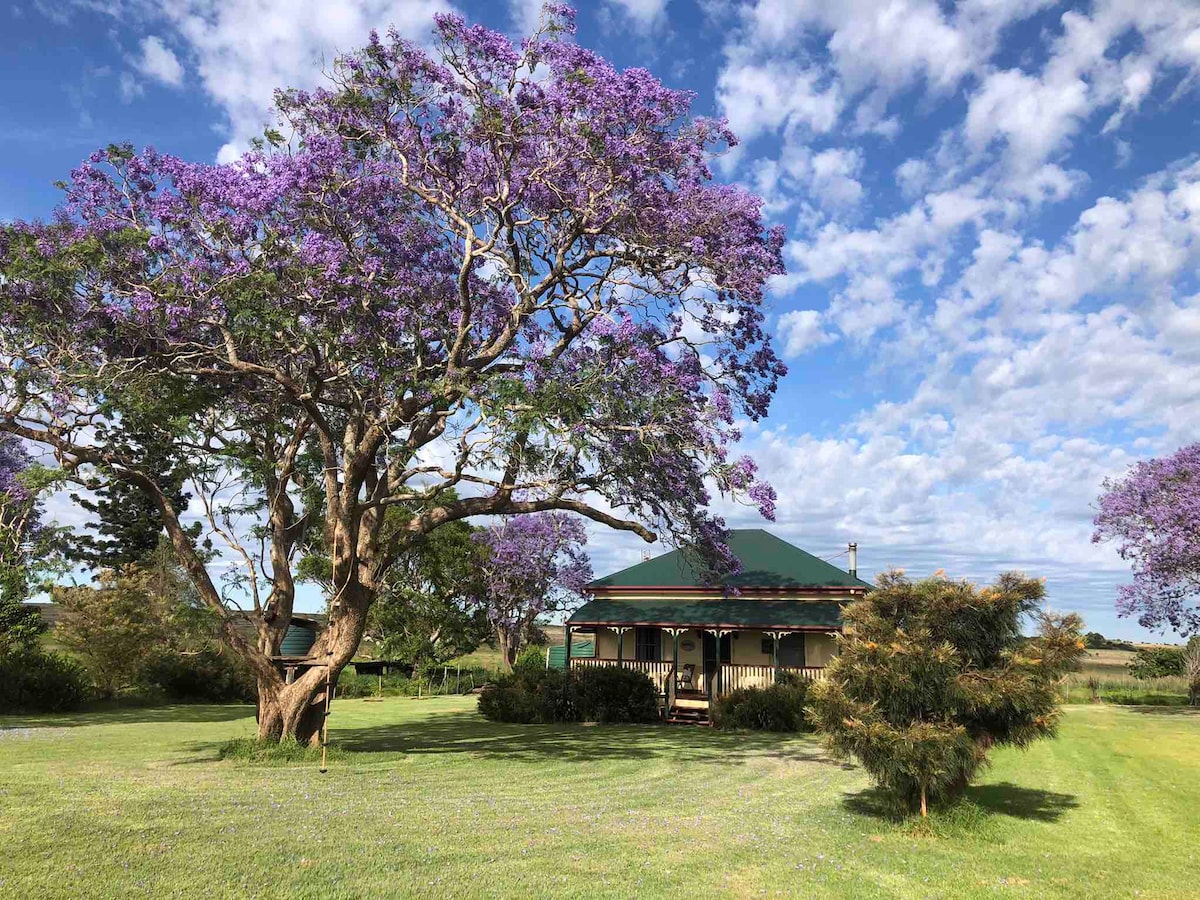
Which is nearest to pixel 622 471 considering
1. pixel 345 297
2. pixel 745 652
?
pixel 345 297

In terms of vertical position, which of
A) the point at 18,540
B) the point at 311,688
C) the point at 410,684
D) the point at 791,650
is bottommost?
the point at 410,684

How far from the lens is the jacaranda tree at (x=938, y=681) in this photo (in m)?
9.10

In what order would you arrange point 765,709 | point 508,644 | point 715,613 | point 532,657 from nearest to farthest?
point 765,709
point 715,613
point 532,657
point 508,644

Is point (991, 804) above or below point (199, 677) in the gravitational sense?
above

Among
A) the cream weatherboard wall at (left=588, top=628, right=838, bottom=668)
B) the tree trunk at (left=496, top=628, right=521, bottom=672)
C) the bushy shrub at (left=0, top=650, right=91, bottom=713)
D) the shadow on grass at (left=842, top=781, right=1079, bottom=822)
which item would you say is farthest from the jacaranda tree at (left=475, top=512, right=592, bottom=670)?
the shadow on grass at (left=842, top=781, right=1079, bottom=822)

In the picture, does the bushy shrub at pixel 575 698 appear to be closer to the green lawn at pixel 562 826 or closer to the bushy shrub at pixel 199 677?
the green lawn at pixel 562 826

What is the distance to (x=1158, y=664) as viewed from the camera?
124 feet

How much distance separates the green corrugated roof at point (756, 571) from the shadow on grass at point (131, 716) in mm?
12692

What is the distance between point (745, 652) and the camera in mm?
26203

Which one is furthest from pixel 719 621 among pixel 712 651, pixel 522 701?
pixel 522 701

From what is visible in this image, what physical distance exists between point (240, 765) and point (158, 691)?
61.6ft

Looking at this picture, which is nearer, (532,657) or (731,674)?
(731,674)

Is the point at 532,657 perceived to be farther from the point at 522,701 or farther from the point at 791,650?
the point at 791,650

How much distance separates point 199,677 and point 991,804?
28.2m
